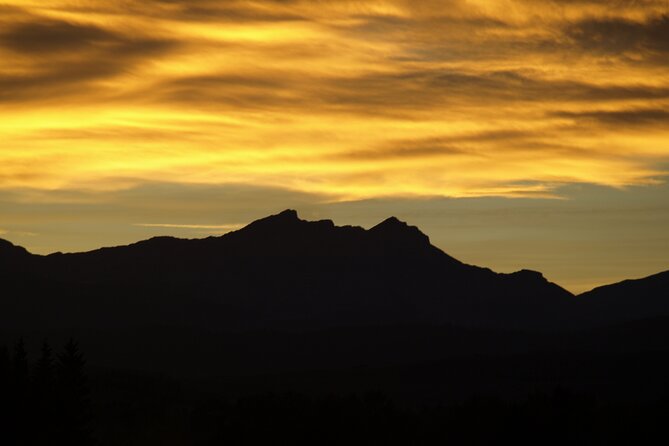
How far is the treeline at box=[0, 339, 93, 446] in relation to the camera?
285 ft

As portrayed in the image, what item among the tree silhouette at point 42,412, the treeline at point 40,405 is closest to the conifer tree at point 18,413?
the treeline at point 40,405

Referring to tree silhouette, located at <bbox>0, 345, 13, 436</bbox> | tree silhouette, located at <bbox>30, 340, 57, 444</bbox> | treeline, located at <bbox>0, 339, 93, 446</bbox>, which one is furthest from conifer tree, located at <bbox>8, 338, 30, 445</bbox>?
tree silhouette, located at <bbox>30, 340, 57, 444</bbox>

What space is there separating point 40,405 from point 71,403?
292 cm

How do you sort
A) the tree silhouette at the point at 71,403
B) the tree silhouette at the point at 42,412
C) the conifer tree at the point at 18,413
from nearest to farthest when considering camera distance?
the conifer tree at the point at 18,413 < the tree silhouette at the point at 42,412 < the tree silhouette at the point at 71,403

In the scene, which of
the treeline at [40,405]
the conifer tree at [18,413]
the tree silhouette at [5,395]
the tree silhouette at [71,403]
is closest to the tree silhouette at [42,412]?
the treeline at [40,405]

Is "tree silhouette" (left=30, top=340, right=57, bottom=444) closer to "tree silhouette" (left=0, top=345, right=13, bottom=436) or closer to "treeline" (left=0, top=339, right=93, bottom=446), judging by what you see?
"treeline" (left=0, top=339, right=93, bottom=446)

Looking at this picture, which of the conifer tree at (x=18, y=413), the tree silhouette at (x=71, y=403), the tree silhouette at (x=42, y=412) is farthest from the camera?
the tree silhouette at (x=71, y=403)

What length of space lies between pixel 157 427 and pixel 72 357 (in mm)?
69612

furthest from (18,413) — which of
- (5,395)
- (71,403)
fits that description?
(71,403)

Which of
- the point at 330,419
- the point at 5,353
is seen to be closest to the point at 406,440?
the point at 330,419

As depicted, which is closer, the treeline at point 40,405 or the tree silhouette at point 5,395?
the tree silhouette at point 5,395

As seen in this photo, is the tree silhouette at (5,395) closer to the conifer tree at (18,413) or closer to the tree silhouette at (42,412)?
the conifer tree at (18,413)

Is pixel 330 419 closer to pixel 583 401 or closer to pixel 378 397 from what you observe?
pixel 378 397

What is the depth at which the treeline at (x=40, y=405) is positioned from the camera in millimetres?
87000
